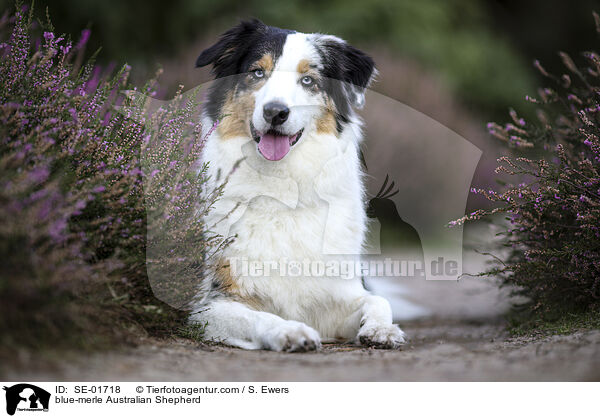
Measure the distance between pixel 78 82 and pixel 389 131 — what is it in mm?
4586

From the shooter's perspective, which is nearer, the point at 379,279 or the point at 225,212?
the point at 225,212

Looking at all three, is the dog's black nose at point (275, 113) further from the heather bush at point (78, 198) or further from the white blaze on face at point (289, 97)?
the heather bush at point (78, 198)

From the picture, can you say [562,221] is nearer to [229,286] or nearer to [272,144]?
[272,144]

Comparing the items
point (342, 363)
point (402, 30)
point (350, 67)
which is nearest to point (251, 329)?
point (342, 363)

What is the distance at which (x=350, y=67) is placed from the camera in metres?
3.85

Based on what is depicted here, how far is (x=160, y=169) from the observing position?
320 centimetres

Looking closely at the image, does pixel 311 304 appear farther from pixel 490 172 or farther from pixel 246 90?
pixel 490 172

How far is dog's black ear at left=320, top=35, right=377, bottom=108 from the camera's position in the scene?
3.75 m

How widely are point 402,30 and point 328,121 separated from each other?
7.16 m
